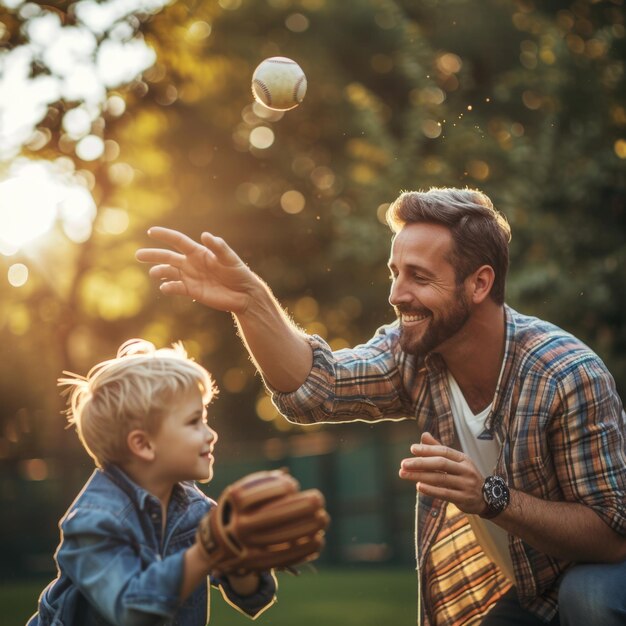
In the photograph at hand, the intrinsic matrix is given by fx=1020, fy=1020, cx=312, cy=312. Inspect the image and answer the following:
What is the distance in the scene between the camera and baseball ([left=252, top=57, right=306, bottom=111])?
19.0ft

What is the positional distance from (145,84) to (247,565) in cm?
1538

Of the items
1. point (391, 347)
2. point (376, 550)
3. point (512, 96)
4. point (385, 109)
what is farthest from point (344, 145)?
point (391, 347)

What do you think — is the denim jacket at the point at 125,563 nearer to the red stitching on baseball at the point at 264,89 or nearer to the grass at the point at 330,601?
the red stitching on baseball at the point at 264,89

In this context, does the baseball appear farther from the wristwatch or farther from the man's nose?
the wristwatch

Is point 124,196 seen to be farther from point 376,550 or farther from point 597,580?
point 597,580

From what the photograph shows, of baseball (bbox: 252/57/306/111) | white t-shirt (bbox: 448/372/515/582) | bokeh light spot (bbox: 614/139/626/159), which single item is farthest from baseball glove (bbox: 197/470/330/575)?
bokeh light spot (bbox: 614/139/626/159)

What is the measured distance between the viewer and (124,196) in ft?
68.7

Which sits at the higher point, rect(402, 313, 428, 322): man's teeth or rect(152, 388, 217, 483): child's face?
rect(402, 313, 428, 322): man's teeth

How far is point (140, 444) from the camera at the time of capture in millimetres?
3174

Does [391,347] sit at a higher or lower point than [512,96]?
lower

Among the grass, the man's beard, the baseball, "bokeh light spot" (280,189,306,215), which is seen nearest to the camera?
the man's beard

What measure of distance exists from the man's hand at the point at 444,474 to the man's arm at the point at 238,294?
0.76 metres

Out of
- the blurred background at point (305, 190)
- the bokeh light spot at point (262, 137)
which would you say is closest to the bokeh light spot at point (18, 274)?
the blurred background at point (305, 190)

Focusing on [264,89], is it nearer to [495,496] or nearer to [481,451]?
[481,451]
